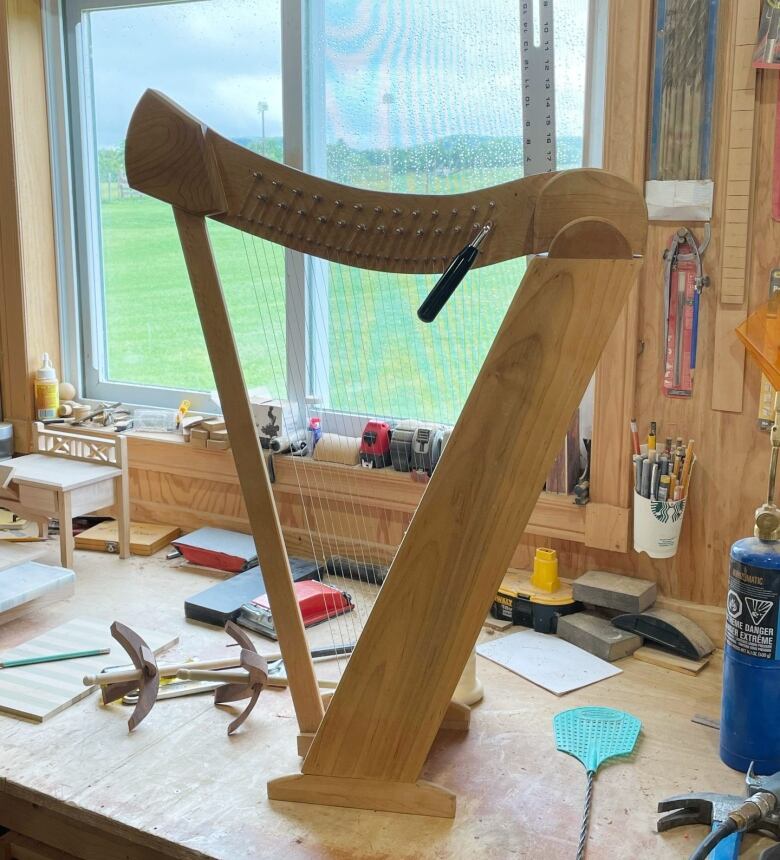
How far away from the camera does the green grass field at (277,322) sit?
2.04 meters

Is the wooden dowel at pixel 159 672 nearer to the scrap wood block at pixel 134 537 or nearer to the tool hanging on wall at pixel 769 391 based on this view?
the scrap wood block at pixel 134 537

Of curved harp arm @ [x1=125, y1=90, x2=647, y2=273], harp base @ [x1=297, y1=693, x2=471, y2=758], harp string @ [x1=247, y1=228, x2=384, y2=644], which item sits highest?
curved harp arm @ [x1=125, y1=90, x2=647, y2=273]

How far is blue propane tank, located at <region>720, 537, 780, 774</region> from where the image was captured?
150 centimetres

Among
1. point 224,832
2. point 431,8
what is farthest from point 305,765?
point 431,8

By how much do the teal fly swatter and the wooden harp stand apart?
10.8 inches

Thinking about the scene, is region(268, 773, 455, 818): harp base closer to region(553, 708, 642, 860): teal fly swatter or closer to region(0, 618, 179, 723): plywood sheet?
region(553, 708, 642, 860): teal fly swatter

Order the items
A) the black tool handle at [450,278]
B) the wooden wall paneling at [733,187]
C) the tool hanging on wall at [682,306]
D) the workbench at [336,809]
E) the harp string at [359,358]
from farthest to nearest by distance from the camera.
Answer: the harp string at [359,358], the tool hanging on wall at [682,306], the wooden wall paneling at [733,187], the workbench at [336,809], the black tool handle at [450,278]

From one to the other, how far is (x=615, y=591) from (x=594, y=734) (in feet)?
1.37

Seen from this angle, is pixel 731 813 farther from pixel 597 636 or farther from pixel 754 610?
pixel 597 636

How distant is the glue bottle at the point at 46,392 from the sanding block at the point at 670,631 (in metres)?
1.73

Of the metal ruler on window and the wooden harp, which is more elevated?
the metal ruler on window

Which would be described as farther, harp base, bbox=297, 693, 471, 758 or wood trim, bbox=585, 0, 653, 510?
wood trim, bbox=585, 0, 653, 510

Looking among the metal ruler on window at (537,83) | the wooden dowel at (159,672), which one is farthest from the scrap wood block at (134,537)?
the metal ruler on window at (537,83)

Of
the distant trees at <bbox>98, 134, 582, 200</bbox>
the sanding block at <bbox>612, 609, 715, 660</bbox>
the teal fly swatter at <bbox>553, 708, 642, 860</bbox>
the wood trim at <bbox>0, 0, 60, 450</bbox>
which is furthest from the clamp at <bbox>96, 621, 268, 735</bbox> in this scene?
the wood trim at <bbox>0, 0, 60, 450</bbox>
